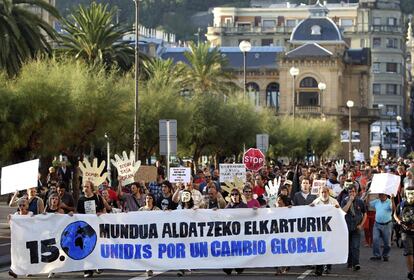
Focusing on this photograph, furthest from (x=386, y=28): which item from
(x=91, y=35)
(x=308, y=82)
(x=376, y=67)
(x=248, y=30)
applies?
(x=91, y=35)

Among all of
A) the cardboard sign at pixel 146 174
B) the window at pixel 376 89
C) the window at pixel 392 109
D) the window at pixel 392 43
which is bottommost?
the cardboard sign at pixel 146 174

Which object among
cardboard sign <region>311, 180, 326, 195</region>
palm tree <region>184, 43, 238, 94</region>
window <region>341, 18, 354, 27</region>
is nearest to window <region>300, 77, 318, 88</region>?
palm tree <region>184, 43, 238, 94</region>

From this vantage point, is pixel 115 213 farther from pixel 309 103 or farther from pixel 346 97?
pixel 346 97

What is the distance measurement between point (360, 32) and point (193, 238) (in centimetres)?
15847

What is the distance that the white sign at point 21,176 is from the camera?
21.5m

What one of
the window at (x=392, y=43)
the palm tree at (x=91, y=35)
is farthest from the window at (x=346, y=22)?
the palm tree at (x=91, y=35)

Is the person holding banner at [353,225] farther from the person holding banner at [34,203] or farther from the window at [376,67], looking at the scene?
the window at [376,67]

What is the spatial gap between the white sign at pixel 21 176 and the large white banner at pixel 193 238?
2.03 ft

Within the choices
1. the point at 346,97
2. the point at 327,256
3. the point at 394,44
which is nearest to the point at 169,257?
the point at 327,256

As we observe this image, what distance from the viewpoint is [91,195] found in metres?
22.3

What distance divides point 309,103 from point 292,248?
108019 mm

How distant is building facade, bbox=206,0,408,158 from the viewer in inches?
6772

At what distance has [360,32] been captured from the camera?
178m

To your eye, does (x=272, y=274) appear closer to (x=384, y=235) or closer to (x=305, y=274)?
(x=305, y=274)
